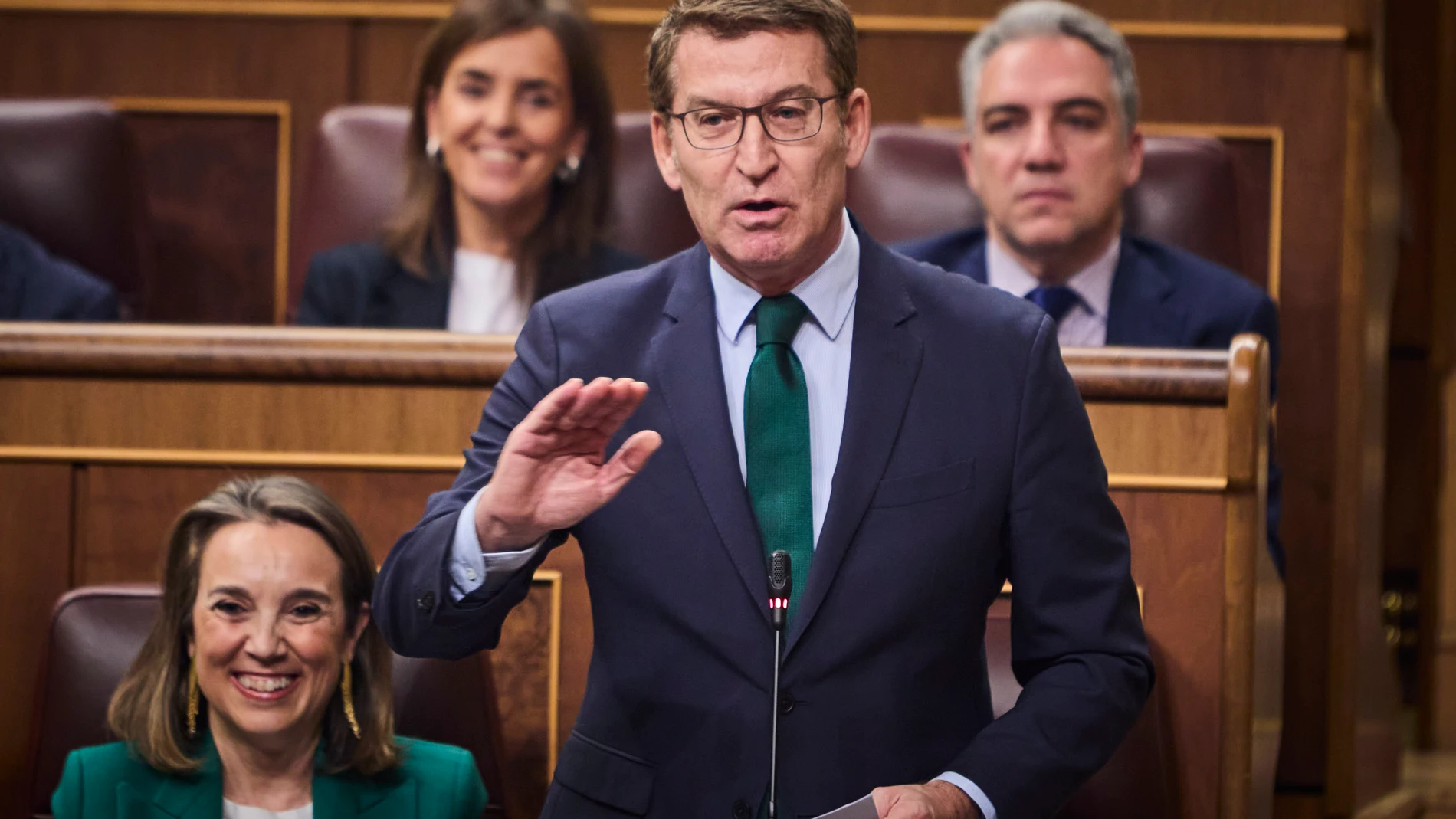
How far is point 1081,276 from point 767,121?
980 millimetres

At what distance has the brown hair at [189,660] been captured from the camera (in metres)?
1.18

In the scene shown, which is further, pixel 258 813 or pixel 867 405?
pixel 258 813

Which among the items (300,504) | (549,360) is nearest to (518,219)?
(300,504)

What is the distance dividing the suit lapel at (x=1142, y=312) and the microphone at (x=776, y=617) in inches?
38.5

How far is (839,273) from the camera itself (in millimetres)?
1027

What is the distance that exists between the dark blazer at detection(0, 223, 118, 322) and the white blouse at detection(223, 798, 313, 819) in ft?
2.89

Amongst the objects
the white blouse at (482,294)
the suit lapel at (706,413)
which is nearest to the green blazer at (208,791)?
the suit lapel at (706,413)

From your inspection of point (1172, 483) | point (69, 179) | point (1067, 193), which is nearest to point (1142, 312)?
point (1067, 193)

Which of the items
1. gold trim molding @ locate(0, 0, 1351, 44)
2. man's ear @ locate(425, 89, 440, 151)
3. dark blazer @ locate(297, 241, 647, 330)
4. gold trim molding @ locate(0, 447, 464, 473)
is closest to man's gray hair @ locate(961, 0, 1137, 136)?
gold trim molding @ locate(0, 0, 1351, 44)

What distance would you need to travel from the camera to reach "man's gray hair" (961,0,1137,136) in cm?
191

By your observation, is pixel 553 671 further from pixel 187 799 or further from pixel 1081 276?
pixel 1081 276

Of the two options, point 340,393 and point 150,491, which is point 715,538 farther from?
point 150,491

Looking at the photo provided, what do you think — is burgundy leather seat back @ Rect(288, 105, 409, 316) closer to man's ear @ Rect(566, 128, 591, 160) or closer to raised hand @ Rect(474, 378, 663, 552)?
man's ear @ Rect(566, 128, 591, 160)

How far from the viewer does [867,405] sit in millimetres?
981
